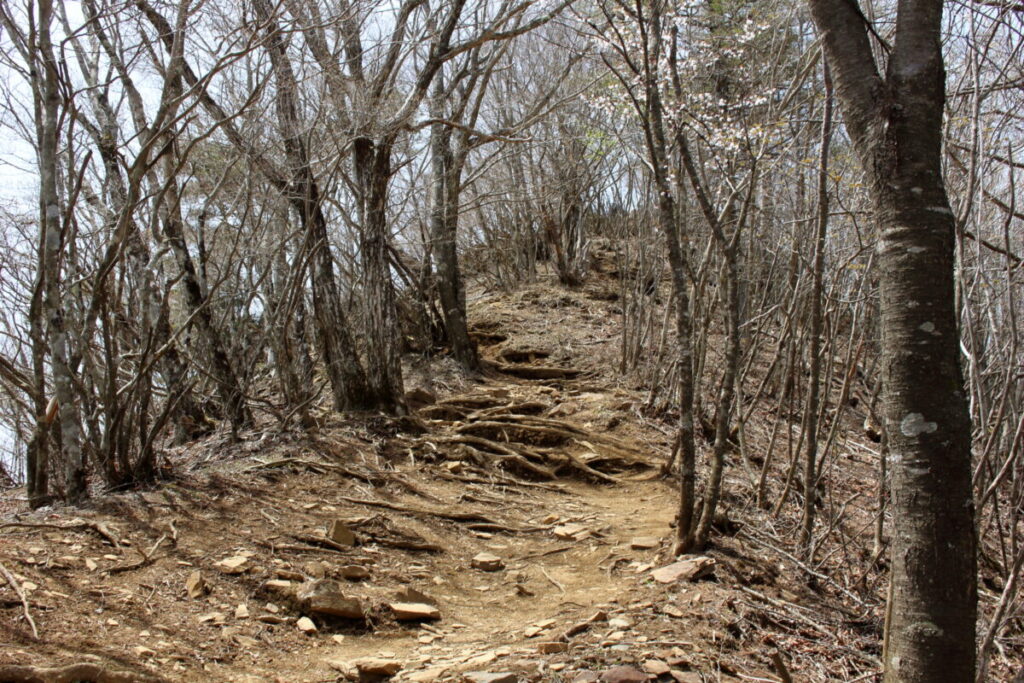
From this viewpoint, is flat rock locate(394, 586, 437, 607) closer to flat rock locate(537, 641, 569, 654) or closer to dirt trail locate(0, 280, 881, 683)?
dirt trail locate(0, 280, 881, 683)

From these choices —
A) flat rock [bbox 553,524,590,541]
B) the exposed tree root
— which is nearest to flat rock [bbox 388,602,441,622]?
the exposed tree root

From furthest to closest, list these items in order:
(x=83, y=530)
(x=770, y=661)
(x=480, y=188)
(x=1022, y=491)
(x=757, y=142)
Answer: (x=480, y=188), (x=757, y=142), (x=83, y=530), (x=1022, y=491), (x=770, y=661)

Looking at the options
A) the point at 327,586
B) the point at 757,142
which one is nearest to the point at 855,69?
the point at 327,586

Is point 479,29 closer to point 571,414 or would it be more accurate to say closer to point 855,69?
point 571,414

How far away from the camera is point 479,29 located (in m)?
8.55

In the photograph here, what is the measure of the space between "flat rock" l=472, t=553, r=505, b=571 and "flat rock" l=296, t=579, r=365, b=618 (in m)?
1.10

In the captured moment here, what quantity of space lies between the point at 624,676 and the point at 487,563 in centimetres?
187

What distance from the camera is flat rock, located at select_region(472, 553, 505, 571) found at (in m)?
4.40

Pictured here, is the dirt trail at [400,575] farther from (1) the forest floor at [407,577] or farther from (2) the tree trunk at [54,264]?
(2) the tree trunk at [54,264]

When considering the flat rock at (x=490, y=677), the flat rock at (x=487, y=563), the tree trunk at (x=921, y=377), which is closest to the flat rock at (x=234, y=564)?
the flat rock at (x=487, y=563)

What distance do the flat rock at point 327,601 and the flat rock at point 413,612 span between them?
0.17m

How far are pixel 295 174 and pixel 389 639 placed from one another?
4.08 meters

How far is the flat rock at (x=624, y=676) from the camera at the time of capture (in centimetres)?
260

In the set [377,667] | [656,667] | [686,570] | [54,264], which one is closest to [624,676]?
[656,667]
